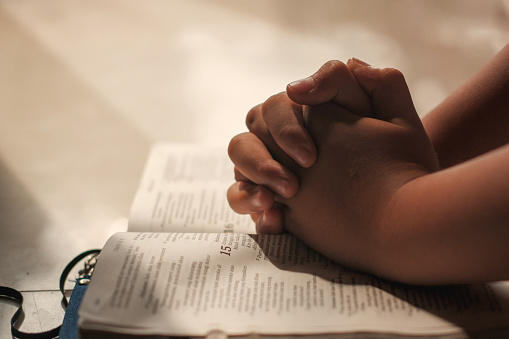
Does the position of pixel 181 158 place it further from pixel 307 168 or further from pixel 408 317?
pixel 408 317

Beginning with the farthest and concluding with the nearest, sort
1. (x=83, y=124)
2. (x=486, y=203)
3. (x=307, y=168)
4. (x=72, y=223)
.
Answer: (x=83, y=124)
(x=72, y=223)
(x=307, y=168)
(x=486, y=203)

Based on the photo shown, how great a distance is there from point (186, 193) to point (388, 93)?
0.33 metres

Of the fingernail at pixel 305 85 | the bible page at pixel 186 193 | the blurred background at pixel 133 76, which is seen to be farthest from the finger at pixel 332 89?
the blurred background at pixel 133 76

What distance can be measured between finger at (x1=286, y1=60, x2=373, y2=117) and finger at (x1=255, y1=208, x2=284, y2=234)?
5.3 inches

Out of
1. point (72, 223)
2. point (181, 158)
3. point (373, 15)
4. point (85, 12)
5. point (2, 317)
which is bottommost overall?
point (2, 317)

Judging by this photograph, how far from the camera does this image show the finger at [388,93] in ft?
1.62

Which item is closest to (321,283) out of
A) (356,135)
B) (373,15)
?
(356,135)

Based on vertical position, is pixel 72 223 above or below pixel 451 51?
below

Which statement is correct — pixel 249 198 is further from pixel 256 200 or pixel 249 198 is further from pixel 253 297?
pixel 253 297

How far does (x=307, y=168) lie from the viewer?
504 mm

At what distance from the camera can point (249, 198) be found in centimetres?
55

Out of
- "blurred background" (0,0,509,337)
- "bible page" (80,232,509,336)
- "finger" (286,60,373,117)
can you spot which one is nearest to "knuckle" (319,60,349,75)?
"finger" (286,60,373,117)

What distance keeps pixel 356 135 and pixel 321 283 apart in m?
0.16

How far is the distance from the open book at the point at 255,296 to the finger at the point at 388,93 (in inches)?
6.9
